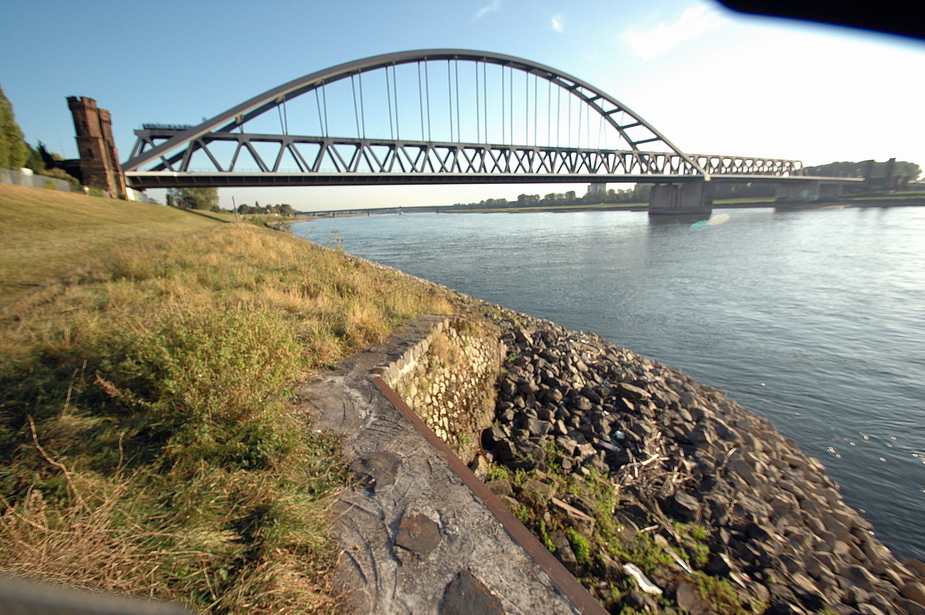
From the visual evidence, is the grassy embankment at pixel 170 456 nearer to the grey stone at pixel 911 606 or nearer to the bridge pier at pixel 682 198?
the grey stone at pixel 911 606

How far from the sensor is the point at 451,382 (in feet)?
19.2

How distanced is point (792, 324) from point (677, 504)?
13230 mm

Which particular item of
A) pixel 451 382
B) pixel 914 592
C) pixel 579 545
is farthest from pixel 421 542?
pixel 914 592

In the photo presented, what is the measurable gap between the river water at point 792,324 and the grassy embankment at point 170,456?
666 cm

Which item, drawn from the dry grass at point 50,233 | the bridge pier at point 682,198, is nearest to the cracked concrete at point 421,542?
the dry grass at point 50,233

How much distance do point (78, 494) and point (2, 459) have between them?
2.79 ft

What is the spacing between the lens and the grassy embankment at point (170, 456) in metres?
1.81

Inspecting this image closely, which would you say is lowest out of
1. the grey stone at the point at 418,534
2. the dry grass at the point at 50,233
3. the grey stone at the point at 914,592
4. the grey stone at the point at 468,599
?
the grey stone at the point at 914,592

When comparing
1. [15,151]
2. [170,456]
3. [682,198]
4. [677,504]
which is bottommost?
[677,504]

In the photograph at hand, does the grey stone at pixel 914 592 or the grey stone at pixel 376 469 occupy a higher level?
the grey stone at pixel 376 469

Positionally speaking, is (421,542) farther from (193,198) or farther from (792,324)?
(193,198)

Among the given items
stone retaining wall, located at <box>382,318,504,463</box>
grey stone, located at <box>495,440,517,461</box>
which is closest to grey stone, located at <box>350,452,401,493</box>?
stone retaining wall, located at <box>382,318,504,463</box>

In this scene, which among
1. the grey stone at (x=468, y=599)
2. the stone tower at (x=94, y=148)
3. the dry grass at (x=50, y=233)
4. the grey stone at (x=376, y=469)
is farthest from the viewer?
the stone tower at (x=94, y=148)

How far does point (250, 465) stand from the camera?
8.69 ft
